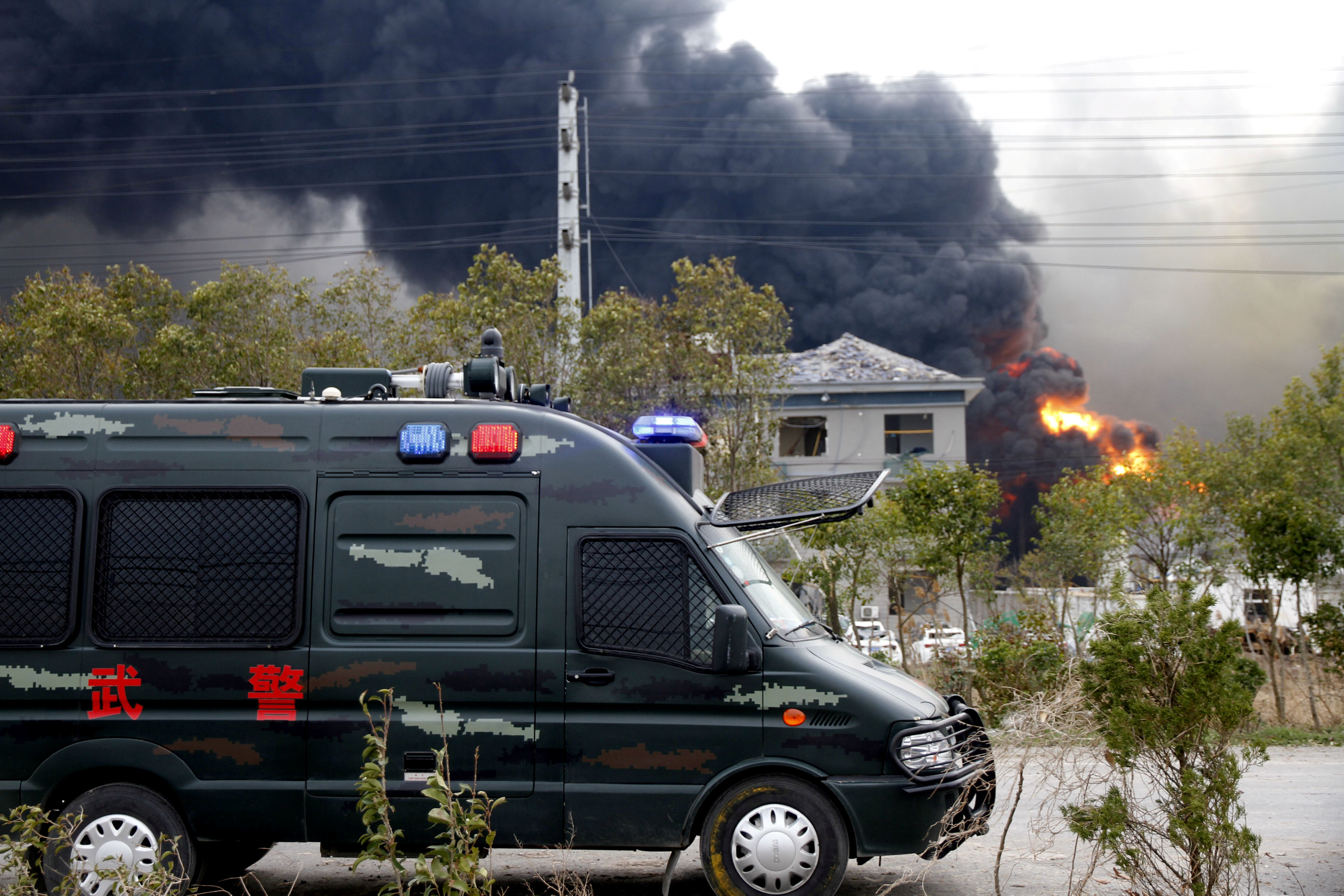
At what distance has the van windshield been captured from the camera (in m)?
5.63

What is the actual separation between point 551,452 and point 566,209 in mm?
31593

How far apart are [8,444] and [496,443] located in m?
2.72

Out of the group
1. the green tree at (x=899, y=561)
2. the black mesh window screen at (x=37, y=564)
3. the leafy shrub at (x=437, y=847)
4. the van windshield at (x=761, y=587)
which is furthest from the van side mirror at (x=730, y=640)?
the green tree at (x=899, y=561)

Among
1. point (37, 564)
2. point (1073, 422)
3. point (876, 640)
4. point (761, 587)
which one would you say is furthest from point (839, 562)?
point (1073, 422)

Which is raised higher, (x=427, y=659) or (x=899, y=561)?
(x=899, y=561)

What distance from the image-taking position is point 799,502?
19.6 feet

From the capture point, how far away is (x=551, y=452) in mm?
5699

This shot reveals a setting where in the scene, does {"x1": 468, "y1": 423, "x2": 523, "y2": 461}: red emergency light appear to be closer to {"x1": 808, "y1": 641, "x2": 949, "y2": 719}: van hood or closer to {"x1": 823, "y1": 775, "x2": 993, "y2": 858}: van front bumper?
{"x1": 808, "y1": 641, "x2": 949, "y2": 719}: van hood

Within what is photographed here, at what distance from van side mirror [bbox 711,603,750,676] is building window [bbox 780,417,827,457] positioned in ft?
127

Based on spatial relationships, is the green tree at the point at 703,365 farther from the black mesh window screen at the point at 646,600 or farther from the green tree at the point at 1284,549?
the black mesh window screen at the point at 646,600

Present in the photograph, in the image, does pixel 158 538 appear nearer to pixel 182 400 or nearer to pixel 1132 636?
pixel 182 400

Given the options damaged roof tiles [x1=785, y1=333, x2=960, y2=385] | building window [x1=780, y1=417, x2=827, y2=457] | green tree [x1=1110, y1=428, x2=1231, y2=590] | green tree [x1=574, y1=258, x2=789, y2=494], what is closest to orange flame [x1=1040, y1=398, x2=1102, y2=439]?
damaged roof tiles [x1=785, y1=333, x2=960, y2=385]

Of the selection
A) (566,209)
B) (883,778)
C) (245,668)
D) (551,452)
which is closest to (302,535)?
(245,668)

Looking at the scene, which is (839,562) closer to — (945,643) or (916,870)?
(945,643)
